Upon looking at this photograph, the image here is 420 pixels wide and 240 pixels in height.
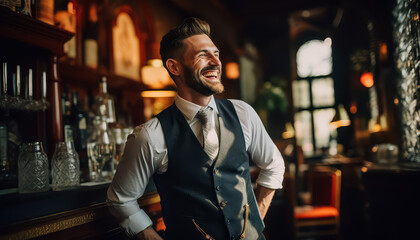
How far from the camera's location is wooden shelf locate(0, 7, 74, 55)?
4.75 feet

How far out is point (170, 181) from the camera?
1.26m

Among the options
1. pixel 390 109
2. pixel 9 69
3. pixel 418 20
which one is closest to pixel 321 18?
pixel 390 109

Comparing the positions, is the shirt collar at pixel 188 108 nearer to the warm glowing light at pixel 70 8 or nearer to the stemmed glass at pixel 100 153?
the stemmed glass at pixel 100 153

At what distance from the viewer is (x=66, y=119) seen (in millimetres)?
2057

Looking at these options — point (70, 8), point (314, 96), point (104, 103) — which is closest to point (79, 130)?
point (104, 103)

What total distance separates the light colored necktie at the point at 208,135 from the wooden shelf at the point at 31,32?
930 millimetres

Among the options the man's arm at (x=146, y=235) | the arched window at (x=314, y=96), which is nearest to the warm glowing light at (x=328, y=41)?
the arched window at (x=314, y=96)

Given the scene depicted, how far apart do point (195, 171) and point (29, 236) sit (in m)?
0.62

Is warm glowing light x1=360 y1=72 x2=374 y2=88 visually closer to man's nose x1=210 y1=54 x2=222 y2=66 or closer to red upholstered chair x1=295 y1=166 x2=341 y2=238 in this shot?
red upholstered chair x1=295 y1=166 x2=341 y2=238

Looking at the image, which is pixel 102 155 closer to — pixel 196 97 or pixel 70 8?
pixel 196 97

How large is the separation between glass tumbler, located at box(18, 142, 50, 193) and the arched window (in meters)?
8.87

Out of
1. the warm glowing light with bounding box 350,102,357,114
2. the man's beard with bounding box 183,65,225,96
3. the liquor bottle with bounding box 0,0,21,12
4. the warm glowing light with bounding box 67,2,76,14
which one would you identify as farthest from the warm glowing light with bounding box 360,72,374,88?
the liquor bottle with bounding box 0,0,21,12

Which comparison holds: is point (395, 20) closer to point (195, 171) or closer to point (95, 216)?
point (195, 171)

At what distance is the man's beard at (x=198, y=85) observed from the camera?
1264mm
